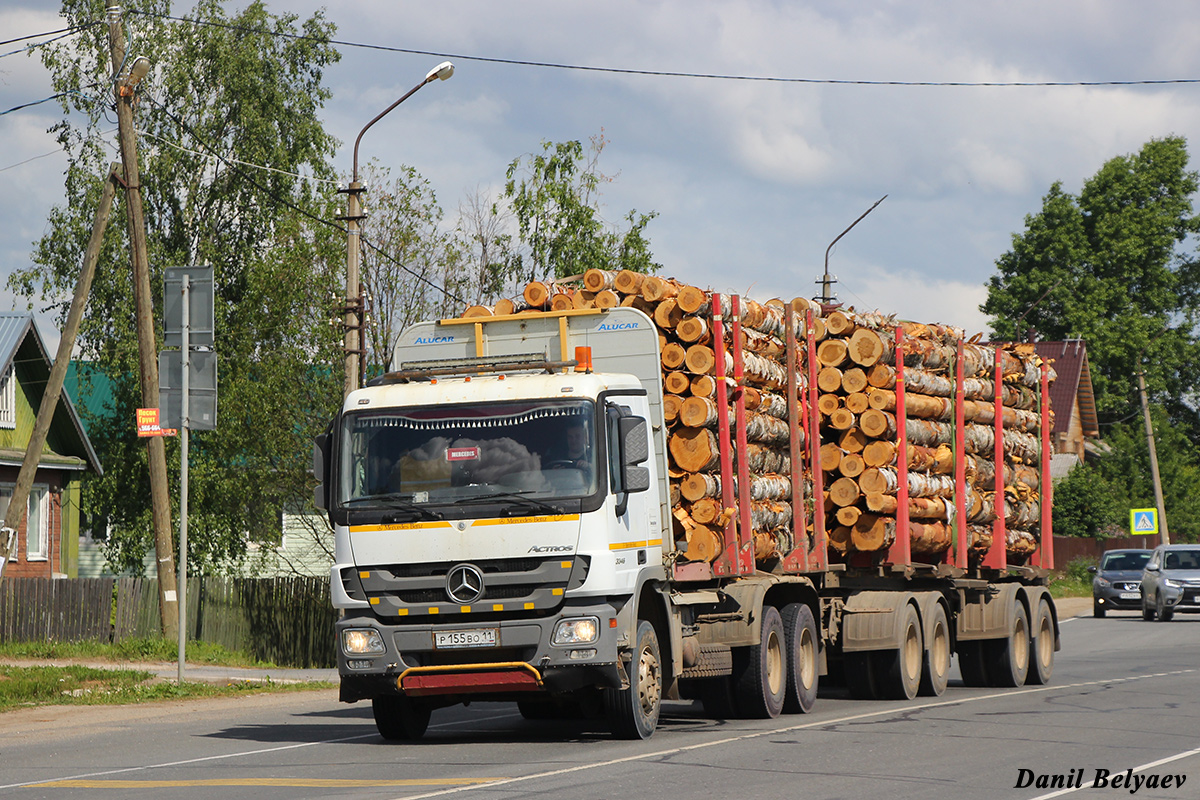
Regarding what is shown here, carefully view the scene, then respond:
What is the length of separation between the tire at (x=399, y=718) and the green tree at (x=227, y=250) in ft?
68.5

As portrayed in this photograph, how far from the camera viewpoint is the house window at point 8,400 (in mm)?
33344

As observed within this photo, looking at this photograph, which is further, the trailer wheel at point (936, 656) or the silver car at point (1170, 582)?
the silver car at point (1170, 582)

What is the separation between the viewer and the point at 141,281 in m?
22.5

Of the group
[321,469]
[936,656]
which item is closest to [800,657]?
[936,656]

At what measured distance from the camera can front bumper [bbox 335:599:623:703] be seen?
1148 cm

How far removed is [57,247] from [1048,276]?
47.5 meters

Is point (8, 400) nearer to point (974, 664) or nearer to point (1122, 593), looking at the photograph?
point (974, 664)

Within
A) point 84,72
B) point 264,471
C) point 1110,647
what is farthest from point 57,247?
point 1110,647

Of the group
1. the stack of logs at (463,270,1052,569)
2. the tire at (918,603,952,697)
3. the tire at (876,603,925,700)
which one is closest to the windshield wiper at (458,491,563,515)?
the stack of logs at (463,270,1052,569)

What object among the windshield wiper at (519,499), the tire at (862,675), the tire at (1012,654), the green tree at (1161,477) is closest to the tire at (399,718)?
the windshield wiper at (519,499)

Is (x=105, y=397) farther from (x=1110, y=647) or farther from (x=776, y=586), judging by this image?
(x=776, y=586)

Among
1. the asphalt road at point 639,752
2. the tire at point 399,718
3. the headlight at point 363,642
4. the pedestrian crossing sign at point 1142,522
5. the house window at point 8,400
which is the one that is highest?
the house window at point 8,400

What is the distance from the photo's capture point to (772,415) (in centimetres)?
1492

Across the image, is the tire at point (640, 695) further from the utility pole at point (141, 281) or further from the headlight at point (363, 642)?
the utility pole at point (141, 281)
